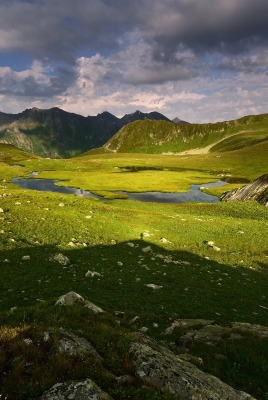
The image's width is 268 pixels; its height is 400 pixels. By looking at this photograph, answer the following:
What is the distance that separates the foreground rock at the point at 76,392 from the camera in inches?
290

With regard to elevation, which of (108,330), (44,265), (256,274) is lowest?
(256,274)

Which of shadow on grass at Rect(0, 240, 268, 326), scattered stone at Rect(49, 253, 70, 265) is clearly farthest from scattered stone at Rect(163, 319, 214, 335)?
scattered stone at Rect(49, 253, 70, 265)

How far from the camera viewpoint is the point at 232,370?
12164 millimetres

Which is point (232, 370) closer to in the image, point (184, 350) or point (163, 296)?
point (184, 350)

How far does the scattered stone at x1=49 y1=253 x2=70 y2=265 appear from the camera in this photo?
26.6 m

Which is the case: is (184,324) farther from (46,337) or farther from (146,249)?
(146,249)

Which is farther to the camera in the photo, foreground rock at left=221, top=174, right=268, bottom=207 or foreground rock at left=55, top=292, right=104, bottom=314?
foreground rock at left=221, top=174, right=268, bottom=207

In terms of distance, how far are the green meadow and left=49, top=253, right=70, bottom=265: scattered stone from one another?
53cm

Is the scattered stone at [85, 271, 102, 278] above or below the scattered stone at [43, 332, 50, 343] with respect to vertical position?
below

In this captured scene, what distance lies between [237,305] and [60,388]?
58.6 ft

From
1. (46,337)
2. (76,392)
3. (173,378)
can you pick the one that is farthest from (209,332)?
(76,392)

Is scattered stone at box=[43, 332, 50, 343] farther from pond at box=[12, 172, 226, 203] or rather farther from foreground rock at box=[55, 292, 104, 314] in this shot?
pond at box=[12, 172, 226, 203]

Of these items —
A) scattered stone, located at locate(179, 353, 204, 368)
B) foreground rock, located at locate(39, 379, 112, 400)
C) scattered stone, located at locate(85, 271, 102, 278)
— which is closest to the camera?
foreground rock, located at locate(39, 379, 112, 400)

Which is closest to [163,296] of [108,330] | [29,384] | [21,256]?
[108,330]
